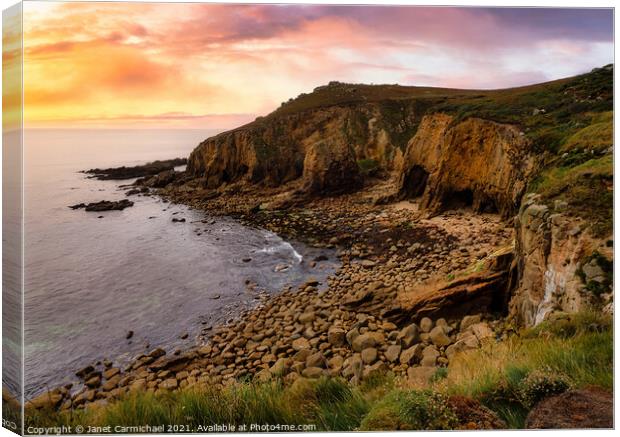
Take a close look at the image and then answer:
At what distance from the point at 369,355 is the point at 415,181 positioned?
8712 mm

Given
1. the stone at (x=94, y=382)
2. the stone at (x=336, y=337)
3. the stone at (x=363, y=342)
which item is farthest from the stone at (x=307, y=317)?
the stone at (x=94, y=382)

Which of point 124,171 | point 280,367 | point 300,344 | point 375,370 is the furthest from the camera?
point 124,171

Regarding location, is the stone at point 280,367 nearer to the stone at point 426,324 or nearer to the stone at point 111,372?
the stone at point 426,324

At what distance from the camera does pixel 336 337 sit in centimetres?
697

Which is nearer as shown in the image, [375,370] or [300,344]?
[375,370]

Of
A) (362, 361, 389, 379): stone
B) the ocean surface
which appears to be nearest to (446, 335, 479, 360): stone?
(362, 361, 389, 379): stone

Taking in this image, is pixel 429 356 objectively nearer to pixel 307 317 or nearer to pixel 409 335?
pixel 409 335

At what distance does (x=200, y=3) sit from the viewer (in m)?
6.00

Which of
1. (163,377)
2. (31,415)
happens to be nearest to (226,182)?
(163,377)

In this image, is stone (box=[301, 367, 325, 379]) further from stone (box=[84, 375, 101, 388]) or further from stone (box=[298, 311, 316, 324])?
stone (box=[84, 375, 101, 388])

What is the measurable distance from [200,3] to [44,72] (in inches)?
98.5

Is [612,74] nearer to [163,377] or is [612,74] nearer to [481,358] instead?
[481,358]

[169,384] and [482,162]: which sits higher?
[482,162]

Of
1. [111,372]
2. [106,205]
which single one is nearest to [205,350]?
[111,372]
